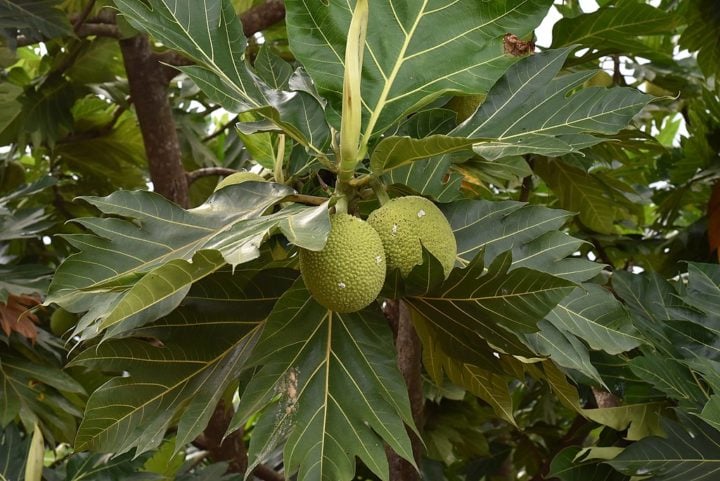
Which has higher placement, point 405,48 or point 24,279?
point 405,48

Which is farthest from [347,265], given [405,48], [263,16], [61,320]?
[263,16]

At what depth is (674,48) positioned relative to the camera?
2258 millimetres

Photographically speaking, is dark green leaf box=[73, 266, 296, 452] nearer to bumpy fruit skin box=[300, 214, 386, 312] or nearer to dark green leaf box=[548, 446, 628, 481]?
bumpy fruit skin box=[300, 214, 386, 312]

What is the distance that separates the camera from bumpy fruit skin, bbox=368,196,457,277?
0.82 metres

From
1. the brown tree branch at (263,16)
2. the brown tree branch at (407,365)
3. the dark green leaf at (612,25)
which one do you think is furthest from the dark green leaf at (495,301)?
the brown tree branch at (263,16)

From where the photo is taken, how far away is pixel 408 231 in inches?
32.2

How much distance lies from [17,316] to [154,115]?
40 cm

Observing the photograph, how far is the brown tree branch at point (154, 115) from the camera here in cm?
159

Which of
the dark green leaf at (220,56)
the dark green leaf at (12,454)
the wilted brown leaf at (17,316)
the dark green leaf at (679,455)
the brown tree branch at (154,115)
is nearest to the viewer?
the dark green leaf at (220,56)

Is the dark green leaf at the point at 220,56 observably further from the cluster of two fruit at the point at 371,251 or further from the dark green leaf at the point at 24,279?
the dark green leaf at the point at 24,279

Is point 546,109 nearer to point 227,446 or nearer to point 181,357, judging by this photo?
point 181,357

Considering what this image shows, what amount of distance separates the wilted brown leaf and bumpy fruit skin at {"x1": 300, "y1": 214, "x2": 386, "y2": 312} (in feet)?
2.64

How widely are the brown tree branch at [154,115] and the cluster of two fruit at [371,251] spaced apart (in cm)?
81

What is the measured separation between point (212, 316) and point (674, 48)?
1661 mm
